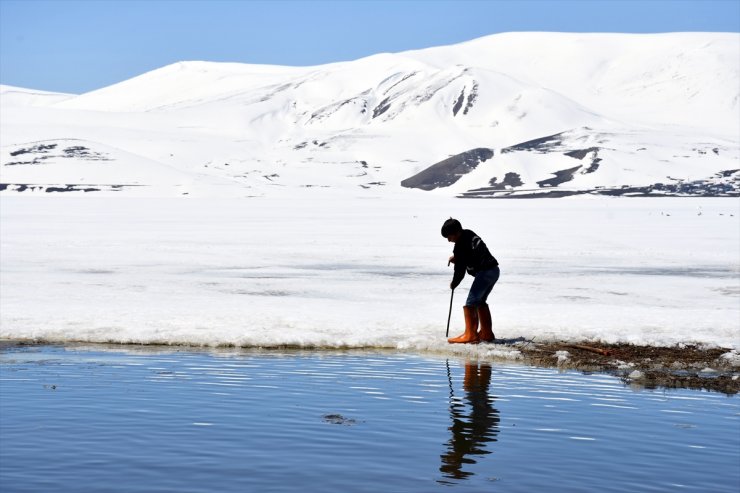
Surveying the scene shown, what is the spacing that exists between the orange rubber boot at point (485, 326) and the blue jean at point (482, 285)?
0.47 ft

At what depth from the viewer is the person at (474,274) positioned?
16984 mm

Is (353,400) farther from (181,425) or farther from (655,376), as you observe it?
(655,376)

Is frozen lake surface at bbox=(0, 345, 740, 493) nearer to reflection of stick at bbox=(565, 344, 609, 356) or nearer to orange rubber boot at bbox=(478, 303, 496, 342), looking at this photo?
reflection of stick at bbox=(565, 344, 609, 356)

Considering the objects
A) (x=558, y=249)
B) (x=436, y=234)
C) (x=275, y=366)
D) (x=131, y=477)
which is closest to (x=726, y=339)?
(x=275, y=366)

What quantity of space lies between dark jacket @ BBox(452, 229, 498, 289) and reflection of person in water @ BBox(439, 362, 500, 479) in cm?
281

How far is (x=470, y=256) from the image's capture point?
17109mm

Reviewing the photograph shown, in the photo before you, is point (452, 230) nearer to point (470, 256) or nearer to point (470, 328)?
point (470, 256)

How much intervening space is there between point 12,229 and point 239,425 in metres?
48.8

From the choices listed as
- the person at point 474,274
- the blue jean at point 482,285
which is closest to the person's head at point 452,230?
the person at point 474,274

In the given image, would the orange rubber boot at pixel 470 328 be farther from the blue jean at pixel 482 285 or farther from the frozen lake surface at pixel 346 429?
the frozen lake surface at pixel 346 429

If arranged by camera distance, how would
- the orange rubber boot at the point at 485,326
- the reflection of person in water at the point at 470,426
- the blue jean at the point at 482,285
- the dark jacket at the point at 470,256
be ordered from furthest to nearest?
1. the orange rubber boot at the point at 485,326
2. the blue jean at the point at 482,285
3. the dark jacket at the point at 470,256
4. the reflection of person in water at the point at 470,426

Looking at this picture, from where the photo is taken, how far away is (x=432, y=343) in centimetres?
1730

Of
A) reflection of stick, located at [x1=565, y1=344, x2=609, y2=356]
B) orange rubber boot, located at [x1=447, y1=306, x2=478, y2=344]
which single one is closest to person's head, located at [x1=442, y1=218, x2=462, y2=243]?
orange rubber boot, located at [x1=447, y1=306, x2=478, y2=344]

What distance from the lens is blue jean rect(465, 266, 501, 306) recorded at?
17203 mm
